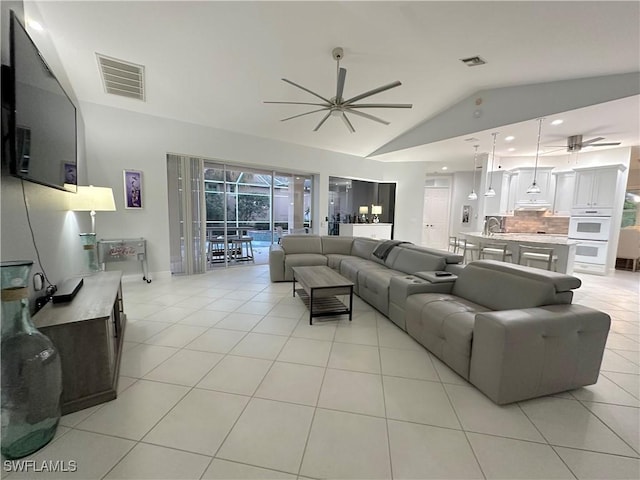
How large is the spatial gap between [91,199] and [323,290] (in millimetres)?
3087

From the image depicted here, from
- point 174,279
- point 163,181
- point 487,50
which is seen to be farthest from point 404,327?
point 163,181

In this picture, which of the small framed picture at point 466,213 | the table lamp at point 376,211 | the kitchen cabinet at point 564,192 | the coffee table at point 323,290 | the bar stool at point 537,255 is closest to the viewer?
the coffee table at point 323,290

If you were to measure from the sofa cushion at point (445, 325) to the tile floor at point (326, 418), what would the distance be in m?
0.13

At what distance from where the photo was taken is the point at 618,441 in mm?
1528

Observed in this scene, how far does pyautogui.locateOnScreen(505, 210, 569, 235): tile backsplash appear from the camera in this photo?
7.14 metres

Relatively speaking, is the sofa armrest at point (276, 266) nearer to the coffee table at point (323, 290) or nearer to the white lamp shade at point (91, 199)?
the coffee table at point (323, 290)

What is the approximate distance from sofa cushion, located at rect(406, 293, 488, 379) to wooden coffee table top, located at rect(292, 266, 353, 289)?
0.81 m

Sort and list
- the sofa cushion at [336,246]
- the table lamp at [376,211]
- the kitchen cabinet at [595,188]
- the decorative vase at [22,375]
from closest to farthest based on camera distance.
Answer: the decorative vase at [22,375]
the sofa cushion at [336,246]
the kitchen cabinet at [595,188]
the table lamp at [376,211]

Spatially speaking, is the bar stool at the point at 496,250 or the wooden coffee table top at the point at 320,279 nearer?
the wooden coffee table top at the point at 320,279

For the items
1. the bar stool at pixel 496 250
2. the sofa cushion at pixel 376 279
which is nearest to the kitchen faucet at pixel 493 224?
the bar stool at pixel 496 250

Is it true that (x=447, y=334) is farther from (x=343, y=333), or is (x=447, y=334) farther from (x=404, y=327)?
(x=343, y=333)

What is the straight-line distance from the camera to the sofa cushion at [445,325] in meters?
2.04

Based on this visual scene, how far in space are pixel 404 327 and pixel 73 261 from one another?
13.0 ft

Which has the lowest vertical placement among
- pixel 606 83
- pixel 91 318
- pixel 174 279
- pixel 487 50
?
pixel 174 279
